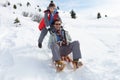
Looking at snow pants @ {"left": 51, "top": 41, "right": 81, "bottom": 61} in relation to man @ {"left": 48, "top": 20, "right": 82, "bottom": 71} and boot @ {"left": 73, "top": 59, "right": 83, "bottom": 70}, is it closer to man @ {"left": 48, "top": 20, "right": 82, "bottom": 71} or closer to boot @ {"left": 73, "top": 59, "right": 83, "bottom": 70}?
man @ {"left": 48, "top": 20, "right": 82, "bottom": 71}

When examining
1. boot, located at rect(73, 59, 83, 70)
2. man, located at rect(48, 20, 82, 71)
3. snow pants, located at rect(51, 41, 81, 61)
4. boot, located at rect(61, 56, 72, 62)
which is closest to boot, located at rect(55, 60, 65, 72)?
man, located at rect(48, 20, 82, 71)

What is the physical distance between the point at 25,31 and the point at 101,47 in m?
5.06

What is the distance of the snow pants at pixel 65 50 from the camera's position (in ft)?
29.8

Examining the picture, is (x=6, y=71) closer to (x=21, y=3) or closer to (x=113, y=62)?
(x=113, y=62)

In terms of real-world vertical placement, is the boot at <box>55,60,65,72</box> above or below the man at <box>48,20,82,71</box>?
below

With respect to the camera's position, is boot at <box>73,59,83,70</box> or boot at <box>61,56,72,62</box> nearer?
boot at <box>73,59,83,70</box>

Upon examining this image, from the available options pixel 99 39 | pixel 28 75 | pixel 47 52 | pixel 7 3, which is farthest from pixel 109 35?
pixel 7 3

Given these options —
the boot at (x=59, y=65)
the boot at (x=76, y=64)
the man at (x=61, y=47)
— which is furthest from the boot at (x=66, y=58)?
the boot at (x=59, y=65)

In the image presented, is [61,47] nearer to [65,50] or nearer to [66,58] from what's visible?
[65,50]

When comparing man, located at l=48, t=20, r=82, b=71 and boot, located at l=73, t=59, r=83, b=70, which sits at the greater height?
man, located at l=48, t=20, r=82, b=71

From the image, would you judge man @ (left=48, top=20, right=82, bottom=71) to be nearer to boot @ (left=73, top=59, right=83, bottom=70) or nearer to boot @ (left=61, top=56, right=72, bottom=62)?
boot @ (left=73, top=59, right=83, bottom=70)

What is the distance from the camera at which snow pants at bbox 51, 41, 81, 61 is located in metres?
9.09

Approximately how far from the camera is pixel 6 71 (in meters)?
9.16

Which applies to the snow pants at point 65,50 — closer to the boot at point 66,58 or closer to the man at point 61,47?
the man at point 61,47
